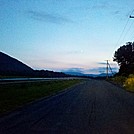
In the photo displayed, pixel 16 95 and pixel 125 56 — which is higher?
pixel 125 56

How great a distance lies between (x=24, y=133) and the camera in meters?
10.4

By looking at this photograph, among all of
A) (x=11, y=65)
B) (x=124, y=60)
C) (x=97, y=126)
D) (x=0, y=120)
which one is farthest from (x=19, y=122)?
(x=11, y=65)

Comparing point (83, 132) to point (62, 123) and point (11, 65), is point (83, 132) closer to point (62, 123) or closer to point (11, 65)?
point (62, 123)

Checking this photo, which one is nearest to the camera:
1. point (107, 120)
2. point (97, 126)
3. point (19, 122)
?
point (97, 126)

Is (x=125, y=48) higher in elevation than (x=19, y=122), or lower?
higher

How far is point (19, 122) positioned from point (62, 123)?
65.7 inches

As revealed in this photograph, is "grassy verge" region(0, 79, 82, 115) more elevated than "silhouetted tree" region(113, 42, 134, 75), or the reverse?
"silhouetted tree" region(113, 42, 134, 75)

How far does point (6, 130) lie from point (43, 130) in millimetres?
1215

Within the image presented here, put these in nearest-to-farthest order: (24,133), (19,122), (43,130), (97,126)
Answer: (24,133), (43,130), (97,126), (19,122)

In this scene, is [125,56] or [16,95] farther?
[125,56]

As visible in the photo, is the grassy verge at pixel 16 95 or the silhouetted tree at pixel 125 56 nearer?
the grassy verge at pixel 16 95

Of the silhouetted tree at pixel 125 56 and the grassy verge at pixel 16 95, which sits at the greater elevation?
the silhouetted tree at pixel 125 56

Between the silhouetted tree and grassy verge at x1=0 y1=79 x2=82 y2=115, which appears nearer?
grassy verge at x1=0 y1=79 x2=82 y2=115

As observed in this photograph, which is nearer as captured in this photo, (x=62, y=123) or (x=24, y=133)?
(x=24, y=133)
